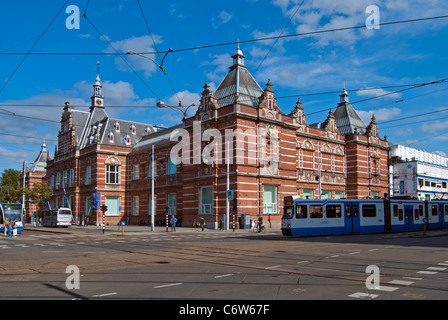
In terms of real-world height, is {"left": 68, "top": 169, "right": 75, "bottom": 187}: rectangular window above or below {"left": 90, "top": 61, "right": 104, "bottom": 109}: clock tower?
below

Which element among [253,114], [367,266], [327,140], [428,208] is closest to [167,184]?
[253,114]

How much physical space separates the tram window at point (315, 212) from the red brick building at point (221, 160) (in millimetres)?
8870

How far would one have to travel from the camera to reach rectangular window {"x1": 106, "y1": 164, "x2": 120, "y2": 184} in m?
51.0

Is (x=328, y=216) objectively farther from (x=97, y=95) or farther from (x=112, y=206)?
(x=97, y=95)

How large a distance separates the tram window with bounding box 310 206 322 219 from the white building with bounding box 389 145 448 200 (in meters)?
39.2

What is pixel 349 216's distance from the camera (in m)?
27.4

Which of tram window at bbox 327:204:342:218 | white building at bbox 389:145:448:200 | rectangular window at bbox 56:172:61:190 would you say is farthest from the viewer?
white building at bbox 389:145:448:200

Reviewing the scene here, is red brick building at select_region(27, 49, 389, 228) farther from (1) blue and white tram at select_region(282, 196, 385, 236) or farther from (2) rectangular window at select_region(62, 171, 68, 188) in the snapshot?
(1) blue and white tram at select_region(282, 196, 385, 236)

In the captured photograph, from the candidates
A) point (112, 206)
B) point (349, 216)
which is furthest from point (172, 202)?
point (349, 216)

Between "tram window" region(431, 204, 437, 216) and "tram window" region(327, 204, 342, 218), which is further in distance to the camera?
"tram window" region(431, 204, 437, 216)

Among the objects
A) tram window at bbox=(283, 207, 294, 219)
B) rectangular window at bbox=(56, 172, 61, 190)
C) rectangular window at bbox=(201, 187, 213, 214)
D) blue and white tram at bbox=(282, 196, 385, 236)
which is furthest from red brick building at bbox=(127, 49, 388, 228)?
rectangular window at bbox=(56, 172, 61, 190)

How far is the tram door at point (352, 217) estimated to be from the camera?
1075 inches
